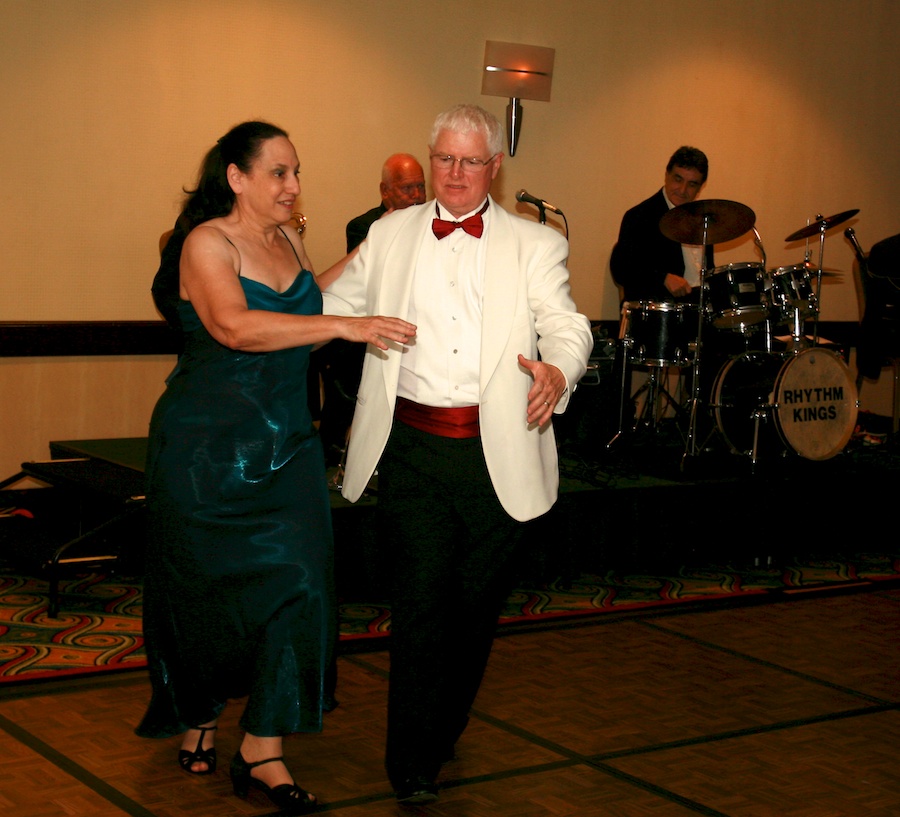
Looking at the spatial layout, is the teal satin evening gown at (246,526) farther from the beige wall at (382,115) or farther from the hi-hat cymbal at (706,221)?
the hi-hat cymbal at (706,221)

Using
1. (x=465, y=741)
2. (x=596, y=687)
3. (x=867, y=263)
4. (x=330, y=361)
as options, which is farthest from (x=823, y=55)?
(x=465, y=741)

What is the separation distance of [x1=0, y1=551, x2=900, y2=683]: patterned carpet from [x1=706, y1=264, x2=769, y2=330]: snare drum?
4.13 ft

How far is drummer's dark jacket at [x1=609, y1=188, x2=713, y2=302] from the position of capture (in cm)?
694

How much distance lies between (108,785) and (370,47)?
4823 millimetres

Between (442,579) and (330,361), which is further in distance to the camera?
(330,361)

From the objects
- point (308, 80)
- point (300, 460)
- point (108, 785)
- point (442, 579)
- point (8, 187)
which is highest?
point (308, 80)

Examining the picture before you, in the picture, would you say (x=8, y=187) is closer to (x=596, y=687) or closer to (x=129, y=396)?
(x=129, y=396)

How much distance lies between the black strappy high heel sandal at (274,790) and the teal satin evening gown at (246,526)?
0.38ft

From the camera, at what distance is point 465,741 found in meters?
3.58

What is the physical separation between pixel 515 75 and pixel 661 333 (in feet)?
6.20

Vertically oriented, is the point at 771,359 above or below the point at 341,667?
above

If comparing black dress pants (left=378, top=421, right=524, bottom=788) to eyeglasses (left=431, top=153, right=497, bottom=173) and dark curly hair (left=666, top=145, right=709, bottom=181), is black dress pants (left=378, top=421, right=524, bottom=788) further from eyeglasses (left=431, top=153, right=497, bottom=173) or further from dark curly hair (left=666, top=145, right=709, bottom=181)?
dark curly hair (left=666, top=145, right=709, bottom=181)

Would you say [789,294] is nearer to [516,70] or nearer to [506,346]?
[516,70]

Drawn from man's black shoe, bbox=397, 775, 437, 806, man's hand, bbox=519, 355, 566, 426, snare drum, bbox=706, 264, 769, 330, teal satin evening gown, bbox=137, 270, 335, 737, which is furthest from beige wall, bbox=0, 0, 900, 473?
man's hand, bbox=519, 355, 566, 426
